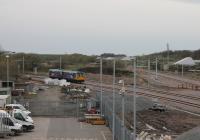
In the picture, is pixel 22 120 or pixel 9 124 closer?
pixel 9 124

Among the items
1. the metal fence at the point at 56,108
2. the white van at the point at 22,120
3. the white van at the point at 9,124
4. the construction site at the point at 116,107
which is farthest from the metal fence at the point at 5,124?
the metal fence at the point at 56,108

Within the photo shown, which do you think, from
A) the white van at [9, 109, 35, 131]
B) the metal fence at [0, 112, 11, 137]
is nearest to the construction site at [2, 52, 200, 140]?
the white van at [9, 109, 35, 131]

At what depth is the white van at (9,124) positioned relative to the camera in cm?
5416

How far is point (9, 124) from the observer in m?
55.9

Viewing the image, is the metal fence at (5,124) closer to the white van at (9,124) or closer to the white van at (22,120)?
the white van at (9,124)

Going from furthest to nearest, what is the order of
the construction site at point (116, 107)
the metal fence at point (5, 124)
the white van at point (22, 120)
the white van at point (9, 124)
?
the white van at point (22, 120), the construction site at point (116, 107), the white van at point (9, 124), the metal fence at point (5, 124)

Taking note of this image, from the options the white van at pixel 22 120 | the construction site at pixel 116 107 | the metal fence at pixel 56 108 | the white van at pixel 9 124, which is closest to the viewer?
the white van at pixel 9 124

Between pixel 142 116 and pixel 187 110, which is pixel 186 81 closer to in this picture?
pixel 187 110

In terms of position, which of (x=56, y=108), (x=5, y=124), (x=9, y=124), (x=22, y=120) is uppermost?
(x=5, y=124)

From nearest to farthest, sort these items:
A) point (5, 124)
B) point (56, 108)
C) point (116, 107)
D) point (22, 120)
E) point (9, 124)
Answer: point (5, 124) < point (9, 124) < point (22, 120) < point (56, 108) < point (116, 107)

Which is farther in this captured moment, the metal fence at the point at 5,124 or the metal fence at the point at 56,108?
the metal fence at the point at 56,108

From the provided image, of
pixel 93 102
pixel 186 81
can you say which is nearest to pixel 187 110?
pixel 93 102

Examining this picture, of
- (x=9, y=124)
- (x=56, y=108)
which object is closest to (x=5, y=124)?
(x=9, y=124)

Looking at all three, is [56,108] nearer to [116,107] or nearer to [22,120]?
[116,107]
